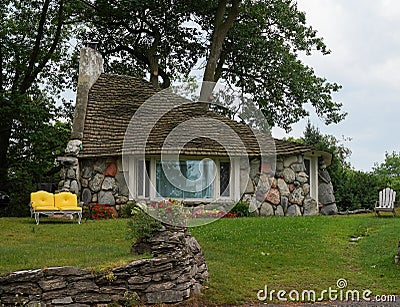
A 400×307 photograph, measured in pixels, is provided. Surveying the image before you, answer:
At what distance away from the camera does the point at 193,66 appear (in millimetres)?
29094

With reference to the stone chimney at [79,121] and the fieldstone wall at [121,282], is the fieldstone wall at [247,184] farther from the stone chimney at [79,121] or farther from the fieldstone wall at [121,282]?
the fieldstone wall at [121,282]

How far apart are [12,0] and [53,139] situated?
7.01 meters

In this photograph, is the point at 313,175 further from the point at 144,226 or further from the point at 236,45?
the point at 144,226

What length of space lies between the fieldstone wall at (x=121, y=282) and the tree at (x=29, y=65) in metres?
14.9

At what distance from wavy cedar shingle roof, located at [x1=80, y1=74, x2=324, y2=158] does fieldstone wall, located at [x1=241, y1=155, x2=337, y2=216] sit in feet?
1.85

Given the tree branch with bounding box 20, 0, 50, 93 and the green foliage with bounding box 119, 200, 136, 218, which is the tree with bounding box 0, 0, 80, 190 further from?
the green foliage with bounding box 119, 200, 136, 218

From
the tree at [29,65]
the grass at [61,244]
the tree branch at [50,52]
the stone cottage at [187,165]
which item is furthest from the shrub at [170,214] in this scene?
the tree branch at [50,52]

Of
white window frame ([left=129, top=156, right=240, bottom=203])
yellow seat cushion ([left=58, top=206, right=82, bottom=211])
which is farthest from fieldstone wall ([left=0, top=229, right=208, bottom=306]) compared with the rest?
white window frame ([left=129, top=156, right=240, bottom=203])

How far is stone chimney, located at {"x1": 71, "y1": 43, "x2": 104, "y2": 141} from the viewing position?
2047 cm

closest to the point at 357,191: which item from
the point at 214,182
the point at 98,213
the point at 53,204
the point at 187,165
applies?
the point at 214,182

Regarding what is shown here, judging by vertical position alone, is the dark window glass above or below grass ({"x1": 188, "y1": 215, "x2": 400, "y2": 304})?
above

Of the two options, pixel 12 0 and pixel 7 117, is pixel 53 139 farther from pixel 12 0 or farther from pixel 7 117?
pixel 12 0

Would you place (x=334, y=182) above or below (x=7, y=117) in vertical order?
below

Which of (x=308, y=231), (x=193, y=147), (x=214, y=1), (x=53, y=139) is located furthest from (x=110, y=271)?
(x=214, y=1)
